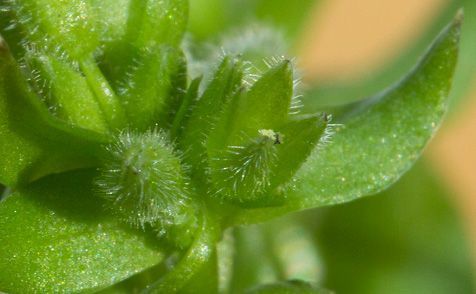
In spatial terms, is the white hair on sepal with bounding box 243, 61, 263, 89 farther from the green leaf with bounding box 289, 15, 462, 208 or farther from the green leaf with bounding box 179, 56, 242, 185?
the green leaf with bounding box 289, 15, 462, 208

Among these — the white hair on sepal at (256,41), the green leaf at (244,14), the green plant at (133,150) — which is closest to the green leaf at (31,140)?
the green plant at (133,150)

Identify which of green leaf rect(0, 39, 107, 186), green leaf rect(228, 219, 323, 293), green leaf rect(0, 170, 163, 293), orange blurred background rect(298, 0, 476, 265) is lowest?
orange blurred background rect(298, 0, 476, 265)

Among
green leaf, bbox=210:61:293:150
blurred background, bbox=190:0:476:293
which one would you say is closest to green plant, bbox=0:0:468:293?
green leaf, bbox=210:61:293:150

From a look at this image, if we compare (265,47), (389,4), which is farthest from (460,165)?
(265,47)

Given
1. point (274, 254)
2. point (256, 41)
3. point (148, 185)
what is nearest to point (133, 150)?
point (148, 185)

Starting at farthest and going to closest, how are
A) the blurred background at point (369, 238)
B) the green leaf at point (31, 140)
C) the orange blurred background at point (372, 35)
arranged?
1. the orange blurred background at point (372, 35)
2. the blurred background at point (369, 238)
3. the green leaf at point (31, 140)

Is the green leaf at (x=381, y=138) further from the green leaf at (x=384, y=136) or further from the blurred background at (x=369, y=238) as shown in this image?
the blurred background at (x=369, y=238)
